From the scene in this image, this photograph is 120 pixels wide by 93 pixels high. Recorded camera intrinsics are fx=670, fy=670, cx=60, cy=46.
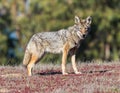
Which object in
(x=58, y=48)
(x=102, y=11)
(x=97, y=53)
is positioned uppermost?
(x=102, y=11)

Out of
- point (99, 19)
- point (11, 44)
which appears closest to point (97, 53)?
point (99, 19)

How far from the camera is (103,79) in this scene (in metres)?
17.2

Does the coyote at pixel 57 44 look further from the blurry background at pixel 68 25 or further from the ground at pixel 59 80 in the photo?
the blurry background at pixel 68 25

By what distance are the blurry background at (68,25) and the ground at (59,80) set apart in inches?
1510

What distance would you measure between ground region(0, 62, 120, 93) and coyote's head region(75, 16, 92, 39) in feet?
3.63

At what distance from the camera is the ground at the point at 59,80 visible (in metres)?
16.0

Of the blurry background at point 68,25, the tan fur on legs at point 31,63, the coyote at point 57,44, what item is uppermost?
the blurry background at point 68,25

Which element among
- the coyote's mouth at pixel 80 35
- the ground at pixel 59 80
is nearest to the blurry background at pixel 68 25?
the ground at pixel 59 80

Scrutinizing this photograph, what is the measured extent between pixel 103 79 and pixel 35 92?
222 cm

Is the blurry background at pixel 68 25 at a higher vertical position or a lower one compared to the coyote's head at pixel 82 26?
higher

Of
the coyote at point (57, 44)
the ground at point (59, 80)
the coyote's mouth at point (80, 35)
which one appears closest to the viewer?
the ground at point (59, 80)

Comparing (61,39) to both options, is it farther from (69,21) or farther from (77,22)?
(69,21)

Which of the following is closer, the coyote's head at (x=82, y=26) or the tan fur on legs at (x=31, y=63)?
the coyote's head at (x=82, y=26)

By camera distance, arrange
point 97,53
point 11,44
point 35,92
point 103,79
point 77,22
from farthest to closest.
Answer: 1. point 11,44
2. point 97,53
3. point 77,22
4. point 103,79
5. point 35,92
